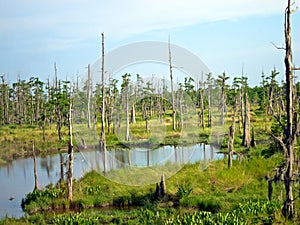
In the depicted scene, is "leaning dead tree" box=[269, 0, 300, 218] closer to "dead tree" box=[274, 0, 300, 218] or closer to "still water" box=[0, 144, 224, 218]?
"dead tree" box=[274, 0, 300, 218]

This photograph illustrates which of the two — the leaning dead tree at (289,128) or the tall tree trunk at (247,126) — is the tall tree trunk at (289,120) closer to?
the leaning dead tree at (289,128)

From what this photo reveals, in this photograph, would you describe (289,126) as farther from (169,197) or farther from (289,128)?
(169,197)

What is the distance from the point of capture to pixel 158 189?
14.0 m

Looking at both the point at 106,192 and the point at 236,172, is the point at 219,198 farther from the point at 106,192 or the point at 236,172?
the point at 106,192

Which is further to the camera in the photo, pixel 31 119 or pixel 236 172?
pixel 31 119

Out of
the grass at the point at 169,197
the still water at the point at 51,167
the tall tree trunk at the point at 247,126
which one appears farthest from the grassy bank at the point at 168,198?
the tall tree trunk at the point at 247,126

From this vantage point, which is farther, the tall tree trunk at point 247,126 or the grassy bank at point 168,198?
the tall tree trunk at point 247,126

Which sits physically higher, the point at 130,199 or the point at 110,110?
the point at 110,110

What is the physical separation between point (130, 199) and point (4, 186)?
7.13 meters

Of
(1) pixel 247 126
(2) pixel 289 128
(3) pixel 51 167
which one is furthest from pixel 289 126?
(3) pixel 51 167

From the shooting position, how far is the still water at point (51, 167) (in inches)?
638

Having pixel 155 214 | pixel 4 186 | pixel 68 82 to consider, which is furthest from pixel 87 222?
pixel 68 82

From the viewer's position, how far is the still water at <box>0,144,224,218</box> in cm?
1621

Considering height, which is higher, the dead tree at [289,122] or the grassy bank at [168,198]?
the dead tree at [289,122]
